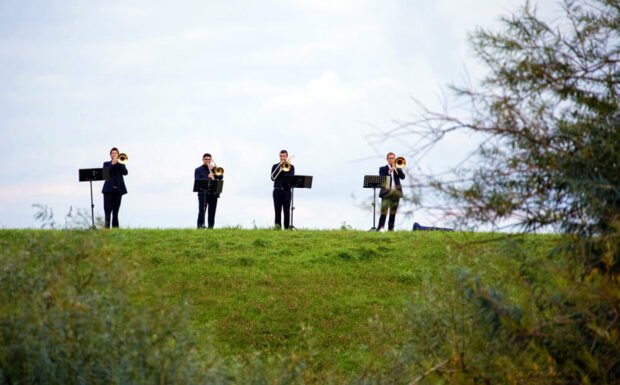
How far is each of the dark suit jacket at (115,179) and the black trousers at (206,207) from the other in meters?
2.83

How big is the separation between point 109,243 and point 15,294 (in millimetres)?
1098

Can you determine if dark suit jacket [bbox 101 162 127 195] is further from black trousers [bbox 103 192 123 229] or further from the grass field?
the grass field

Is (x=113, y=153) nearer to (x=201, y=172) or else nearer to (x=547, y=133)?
(x=201, y=172)

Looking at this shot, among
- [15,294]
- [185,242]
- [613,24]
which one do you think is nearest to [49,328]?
[15,294]

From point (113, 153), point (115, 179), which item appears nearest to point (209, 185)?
point (115, 179)

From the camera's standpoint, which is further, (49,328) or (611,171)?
(611,171)

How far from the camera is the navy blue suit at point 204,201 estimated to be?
2703 cm

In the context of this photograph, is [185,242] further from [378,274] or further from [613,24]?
[613,24]

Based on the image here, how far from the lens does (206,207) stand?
92.2ft

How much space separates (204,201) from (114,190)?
329 centimetres

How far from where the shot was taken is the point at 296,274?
1984cm

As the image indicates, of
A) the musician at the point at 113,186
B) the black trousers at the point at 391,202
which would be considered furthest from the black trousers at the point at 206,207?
the black trousers at the point at 391,202

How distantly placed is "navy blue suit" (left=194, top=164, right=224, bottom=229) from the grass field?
9.53 ft

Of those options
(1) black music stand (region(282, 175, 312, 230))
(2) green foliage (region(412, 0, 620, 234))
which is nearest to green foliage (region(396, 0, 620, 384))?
(2) green foliage (region(412, 0, 620, 234))
